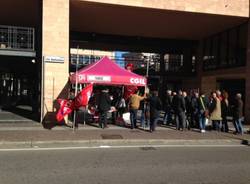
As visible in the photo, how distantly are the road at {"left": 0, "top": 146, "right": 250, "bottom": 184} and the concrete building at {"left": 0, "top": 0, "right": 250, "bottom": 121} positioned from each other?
6.92 meters

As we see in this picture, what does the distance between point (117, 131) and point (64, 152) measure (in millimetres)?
4579

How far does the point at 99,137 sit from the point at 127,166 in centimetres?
450

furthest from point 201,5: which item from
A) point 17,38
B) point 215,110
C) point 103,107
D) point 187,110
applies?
point 17,38

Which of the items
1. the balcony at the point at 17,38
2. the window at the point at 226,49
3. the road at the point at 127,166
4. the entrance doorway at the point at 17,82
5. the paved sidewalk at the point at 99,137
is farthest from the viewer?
the entrance doorway at the point at 17,82

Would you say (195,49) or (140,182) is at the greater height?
(195,49)

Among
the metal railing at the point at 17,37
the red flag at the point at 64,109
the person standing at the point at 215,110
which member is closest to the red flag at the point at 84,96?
the red flag at the point at 64,109

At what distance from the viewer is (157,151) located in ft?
38.4

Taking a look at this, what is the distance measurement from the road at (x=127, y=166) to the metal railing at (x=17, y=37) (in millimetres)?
10903

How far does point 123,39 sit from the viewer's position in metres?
27.1

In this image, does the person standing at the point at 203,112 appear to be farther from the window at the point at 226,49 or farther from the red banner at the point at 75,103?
the window at the point at 226,49

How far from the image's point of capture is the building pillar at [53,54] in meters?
17.3

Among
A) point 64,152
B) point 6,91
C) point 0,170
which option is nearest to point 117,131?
point 64,152

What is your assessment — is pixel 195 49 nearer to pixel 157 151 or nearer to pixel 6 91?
pixel 6 91

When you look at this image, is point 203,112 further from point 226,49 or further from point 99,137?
point 226,49
